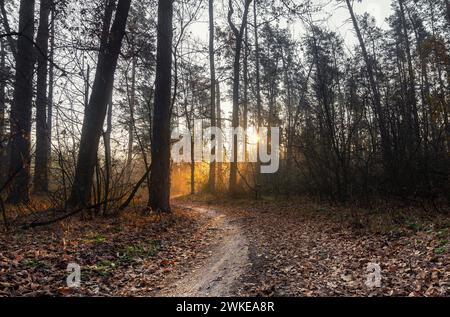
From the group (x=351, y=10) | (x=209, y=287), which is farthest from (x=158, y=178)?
(x=351, y=10)

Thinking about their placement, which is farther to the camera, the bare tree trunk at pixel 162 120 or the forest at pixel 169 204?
the bare tree trunk at pixel 162 120

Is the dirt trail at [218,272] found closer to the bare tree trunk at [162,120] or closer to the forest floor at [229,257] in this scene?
the forest floor at [229,257]

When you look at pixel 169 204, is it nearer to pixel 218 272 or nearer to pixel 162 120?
pixel 162 120

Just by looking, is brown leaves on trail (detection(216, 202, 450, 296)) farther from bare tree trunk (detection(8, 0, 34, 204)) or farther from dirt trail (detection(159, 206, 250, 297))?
bare tree trunk (detection(8, 0, 34, 204))

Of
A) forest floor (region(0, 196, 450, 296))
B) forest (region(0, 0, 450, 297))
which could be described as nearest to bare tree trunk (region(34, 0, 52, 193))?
forest (region(0, 0, 450, 297))

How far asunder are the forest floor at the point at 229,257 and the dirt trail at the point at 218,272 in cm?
2

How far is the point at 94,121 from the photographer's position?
11.2 meters

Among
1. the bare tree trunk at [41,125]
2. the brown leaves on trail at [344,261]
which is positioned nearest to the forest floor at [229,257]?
the brown leaves on trail at [344,261]

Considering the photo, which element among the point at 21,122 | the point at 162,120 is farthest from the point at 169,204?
the point at 21,122

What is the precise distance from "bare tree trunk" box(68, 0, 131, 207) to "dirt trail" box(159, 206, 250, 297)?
468 centimetres

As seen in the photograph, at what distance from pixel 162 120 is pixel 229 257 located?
657cm

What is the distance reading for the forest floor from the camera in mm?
5223

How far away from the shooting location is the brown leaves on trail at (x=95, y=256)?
521 cm
